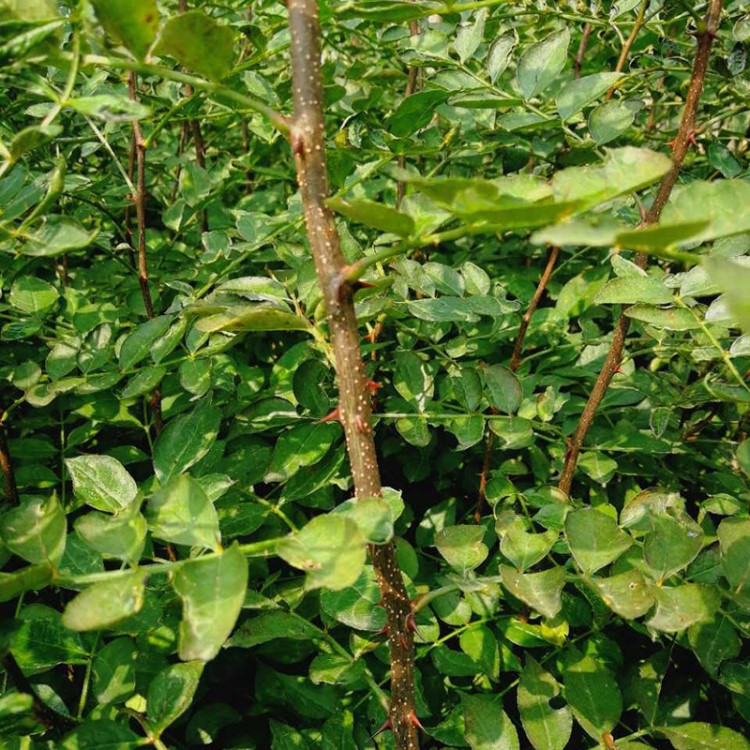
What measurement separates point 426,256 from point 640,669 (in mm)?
808

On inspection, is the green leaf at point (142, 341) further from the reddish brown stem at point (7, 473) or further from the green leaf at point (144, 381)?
the reddish brown stem at point (7, 473)

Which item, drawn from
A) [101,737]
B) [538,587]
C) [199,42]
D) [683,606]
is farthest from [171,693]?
[199,42]

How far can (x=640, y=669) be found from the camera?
1.00m

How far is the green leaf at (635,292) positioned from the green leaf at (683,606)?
326 millimetres

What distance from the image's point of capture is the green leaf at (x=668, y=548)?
80cm

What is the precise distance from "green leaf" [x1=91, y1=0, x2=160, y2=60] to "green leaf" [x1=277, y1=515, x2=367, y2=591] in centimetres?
44

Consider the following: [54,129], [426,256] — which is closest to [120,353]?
[54,129]

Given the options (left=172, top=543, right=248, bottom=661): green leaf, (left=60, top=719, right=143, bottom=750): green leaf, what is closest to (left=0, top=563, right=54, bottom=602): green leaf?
(left=172, top=543, right=248, bottom=661): green leaf

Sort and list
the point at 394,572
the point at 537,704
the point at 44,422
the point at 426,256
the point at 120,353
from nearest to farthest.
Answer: the point at 394,572 → the point at 537,704 → the point at 120,353 → the point at 44,422 → the point at 426,256

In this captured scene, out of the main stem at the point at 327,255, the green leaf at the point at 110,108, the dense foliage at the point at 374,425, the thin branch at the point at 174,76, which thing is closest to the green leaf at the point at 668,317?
the dense foliage at the point at 374,425

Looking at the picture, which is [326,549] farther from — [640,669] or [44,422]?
[44,422]

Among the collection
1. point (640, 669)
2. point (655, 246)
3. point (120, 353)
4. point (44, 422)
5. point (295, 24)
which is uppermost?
point (295, 24)

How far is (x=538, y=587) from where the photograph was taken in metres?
0.80

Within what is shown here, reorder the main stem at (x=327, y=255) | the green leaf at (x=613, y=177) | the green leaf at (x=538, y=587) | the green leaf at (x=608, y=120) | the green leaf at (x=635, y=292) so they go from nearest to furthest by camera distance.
Answer: 1. the green leaf at (x=613, y=177)
2. the main stem at (x=327, y=255)
3. the green leaf at (x=538, y=587)
4. the green leaf at (x=635, y=292)
5. the green leaf at (x=608, y=120)
